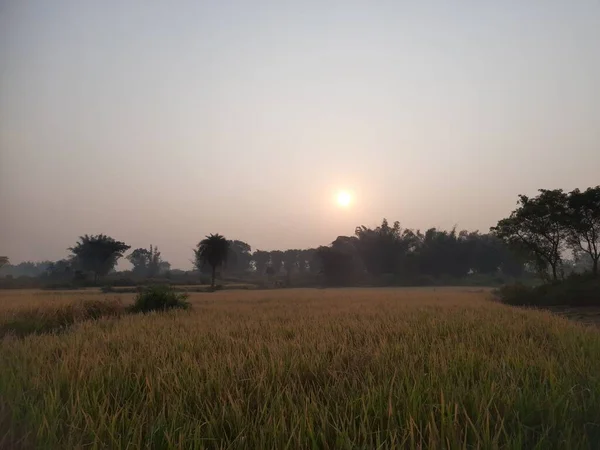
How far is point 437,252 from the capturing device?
83000 mm

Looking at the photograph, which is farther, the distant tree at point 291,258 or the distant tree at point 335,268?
the distant tree at point 291,258

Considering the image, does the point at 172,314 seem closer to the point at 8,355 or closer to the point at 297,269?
the point at 8,355

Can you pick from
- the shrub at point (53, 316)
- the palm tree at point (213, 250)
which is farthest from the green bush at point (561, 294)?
the palm tree at point (213, 250)

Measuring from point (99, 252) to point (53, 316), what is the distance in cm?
5759

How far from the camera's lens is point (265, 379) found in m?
4.13

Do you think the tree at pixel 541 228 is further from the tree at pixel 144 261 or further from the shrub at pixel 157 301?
the tree at pixel 144 261

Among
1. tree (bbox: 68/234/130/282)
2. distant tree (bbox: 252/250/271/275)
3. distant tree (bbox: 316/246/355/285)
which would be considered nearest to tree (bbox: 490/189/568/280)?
distant tree (bbox: 316/246/355/285)

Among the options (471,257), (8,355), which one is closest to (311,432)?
(8,355)

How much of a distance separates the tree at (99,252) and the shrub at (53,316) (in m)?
50.3

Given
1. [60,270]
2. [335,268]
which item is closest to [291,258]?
[335,268]

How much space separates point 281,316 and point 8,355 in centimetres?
796

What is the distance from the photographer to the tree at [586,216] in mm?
32531

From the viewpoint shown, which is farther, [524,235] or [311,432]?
[524,235]

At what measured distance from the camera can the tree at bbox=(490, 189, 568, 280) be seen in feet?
112
